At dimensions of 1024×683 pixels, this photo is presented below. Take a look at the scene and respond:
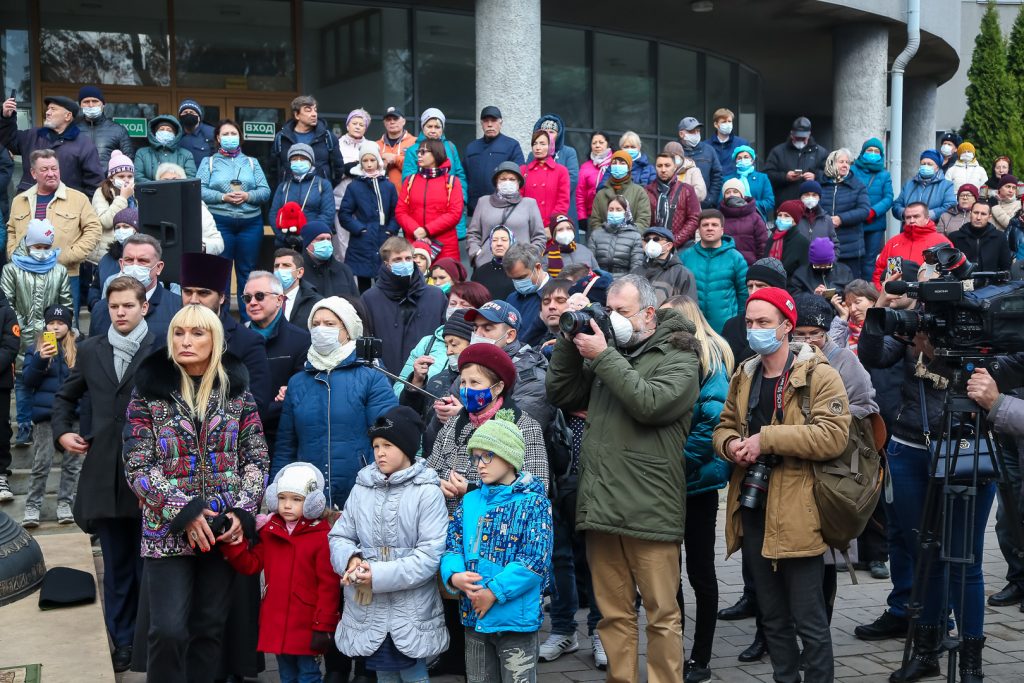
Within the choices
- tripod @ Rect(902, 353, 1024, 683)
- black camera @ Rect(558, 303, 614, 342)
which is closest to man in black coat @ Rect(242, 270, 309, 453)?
black camera @ Rect(558, 303, 614, 342)

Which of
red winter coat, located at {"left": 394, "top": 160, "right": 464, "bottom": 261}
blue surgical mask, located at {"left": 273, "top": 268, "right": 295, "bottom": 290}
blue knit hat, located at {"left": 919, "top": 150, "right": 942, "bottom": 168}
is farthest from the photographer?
blue knit hat, located at {"left": 919, "top": 150, "right": 942, "bottom": 168}

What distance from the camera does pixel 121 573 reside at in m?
6.14

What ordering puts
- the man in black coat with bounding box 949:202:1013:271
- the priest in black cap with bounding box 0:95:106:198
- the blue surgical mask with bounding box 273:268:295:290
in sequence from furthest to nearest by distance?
the man in black coat with bounding box 949:202:1013:271 → the priest in black cap with bounding box 0:95:106:198 → the blue surgical mask with bounding box 273:268:295:290

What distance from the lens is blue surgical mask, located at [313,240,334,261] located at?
9000 mm

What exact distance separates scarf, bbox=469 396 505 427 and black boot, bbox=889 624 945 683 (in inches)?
94.8

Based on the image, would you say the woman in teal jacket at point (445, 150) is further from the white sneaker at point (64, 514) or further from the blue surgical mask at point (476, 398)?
the blue surgical mask at point (476, 398)

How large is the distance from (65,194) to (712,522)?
23.3 ft

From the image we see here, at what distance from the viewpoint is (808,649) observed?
17.1 ft

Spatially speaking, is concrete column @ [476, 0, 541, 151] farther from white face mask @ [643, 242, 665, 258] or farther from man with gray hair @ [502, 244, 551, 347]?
man with gray hair @ [502, 244, 551, 347]

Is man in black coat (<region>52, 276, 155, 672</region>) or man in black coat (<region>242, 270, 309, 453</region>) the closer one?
man in black coat (<region>52, 276, 155, 672</region>)

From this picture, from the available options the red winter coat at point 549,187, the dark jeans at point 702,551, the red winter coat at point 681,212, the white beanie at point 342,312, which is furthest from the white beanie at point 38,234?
the dark jeans at point 702,551

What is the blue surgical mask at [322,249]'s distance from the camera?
900 cm

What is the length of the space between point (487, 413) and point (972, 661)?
2.58 m

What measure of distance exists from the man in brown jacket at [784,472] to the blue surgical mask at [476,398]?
3.66 feet
